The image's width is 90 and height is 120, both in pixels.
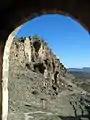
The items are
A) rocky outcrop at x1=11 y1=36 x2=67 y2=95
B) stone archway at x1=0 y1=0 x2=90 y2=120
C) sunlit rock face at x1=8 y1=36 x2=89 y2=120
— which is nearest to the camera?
stone archway at x1=0 y1=0 x2=90 y2=120

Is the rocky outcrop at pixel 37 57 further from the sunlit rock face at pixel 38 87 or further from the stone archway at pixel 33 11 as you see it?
the stone archway at pixel 33 11

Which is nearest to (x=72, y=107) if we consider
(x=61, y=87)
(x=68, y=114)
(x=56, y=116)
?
(x=68, y=114)

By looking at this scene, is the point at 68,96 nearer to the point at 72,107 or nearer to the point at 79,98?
the point at 79,98

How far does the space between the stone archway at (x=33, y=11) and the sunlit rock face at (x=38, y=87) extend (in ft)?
52.4

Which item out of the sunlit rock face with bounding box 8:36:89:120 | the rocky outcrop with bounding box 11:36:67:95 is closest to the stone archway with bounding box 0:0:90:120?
the sunlit rock face with bounding box 8:36:89:120

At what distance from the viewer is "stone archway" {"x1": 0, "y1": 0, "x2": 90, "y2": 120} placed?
A: 3.82 m

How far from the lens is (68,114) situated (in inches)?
1041

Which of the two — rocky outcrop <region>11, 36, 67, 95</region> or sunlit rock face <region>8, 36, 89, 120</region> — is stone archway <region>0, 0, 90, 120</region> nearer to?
sunlit rock face <region>8, 36, 89, 120</region>

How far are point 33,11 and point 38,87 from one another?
31120 millimetres

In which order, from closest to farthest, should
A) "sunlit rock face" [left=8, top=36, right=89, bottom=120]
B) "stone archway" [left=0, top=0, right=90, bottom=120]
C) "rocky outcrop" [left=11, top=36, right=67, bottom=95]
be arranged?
"stone archway" [left=0, top=0, right=90, bottom=120] → "sunlit rock face" [left=8, top=36, right=89, bottom=120] → "rocky outcrop" [left=11, top=36, right=67, bottom=95]

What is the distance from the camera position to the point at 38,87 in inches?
1380

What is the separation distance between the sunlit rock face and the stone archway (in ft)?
52.4

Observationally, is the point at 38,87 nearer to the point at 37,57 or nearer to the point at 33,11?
the point at 37,57

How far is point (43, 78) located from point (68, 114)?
510 inches
